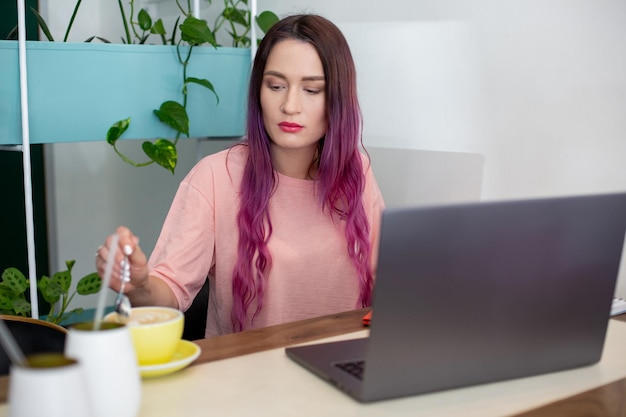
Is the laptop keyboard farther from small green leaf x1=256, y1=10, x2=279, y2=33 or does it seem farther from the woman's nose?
small green leaf x1=256, y1=10, x2=279, y2=33

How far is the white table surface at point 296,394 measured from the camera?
938mm

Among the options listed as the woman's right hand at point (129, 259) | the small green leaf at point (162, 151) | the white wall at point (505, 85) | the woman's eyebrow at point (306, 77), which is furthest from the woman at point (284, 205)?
the small green leaf at point (162, 151)

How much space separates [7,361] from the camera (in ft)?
4.44

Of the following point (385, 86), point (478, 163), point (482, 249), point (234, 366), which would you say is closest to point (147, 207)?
point (385, 86)

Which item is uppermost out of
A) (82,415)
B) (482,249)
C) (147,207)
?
(482,249)

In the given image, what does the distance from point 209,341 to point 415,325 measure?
40 centimetres

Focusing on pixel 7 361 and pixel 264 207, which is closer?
pixel 7 361

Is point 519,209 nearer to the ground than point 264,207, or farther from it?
farther from it

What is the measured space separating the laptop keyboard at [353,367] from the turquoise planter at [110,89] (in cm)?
149

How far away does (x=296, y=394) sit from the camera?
990 mm

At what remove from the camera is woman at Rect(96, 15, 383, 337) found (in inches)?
68.1

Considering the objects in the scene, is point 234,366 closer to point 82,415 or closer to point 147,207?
point 82,415

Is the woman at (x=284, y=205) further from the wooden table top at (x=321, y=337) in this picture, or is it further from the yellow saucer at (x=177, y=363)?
the yellow saucer at (x=177, y=363)

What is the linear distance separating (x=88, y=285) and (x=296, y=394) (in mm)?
1474
